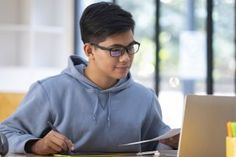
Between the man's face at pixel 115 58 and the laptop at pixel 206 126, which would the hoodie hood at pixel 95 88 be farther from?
Answer: the laptop at pixel 206 126

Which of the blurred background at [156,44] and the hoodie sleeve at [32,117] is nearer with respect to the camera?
the hoodie sleeve at [32,117]

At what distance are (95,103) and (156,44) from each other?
3.37m

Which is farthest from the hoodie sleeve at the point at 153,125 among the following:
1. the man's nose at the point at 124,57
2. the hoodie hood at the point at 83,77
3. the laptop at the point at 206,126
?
the laptop at the point at 206,126

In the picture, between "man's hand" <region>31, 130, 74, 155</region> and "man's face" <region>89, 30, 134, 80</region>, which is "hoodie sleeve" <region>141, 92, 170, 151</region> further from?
"man's hand" <region>31, 130, 74, 155</region>

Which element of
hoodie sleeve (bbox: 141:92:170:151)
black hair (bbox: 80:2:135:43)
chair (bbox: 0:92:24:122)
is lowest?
chair (bbox: 0:92:24:122)

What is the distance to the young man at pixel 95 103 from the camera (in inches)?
72.5

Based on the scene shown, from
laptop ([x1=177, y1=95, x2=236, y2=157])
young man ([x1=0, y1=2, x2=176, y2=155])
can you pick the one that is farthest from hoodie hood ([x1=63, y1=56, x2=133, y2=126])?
laptop ([x1=177, y1=95, x2=236, y2=157])

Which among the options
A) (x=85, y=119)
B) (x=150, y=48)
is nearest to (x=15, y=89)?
(x=150, y=48)

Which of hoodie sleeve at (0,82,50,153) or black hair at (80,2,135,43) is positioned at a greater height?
black hair at (80,2,135,43)

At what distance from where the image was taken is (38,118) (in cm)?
189

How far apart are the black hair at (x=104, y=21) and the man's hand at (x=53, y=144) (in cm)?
39

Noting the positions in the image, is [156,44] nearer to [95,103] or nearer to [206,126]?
[95,103]

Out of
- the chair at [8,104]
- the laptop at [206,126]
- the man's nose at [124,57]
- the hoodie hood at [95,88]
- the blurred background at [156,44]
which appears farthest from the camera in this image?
the blurred background at [156,44]

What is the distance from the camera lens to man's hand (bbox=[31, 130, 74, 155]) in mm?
1689
